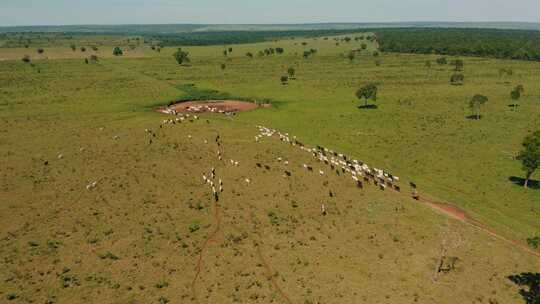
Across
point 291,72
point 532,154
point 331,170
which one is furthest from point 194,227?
point 291,72

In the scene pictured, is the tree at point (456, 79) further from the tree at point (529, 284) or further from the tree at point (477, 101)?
the tree at point (529, 284)

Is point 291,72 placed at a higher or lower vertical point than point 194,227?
higher

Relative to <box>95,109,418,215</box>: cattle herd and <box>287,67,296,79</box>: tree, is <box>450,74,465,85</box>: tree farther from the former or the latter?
<box>95,109,418,215</box>: cattle herd

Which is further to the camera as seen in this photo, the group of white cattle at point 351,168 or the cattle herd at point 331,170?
the group of white cattle at point 351,168

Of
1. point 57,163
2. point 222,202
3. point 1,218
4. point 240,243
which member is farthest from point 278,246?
point 57,163

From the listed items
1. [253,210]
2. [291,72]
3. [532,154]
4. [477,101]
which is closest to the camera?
[253,210]

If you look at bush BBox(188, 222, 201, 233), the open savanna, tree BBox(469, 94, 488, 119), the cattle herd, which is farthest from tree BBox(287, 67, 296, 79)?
bush BBox(188, 222, 201, 233)

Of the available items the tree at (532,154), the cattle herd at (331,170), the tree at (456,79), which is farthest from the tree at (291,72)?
the tree at (532,154)

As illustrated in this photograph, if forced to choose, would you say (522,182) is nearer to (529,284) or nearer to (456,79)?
(529,284)
